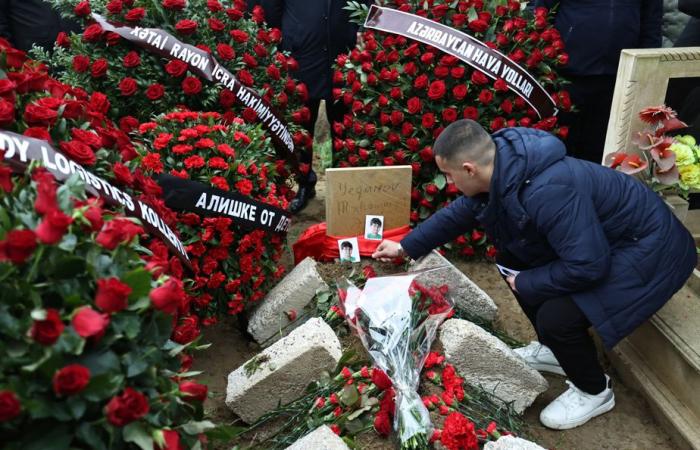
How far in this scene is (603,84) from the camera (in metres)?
3.92

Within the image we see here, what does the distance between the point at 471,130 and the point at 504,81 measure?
1.22 metres

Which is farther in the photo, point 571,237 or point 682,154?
point 682,154

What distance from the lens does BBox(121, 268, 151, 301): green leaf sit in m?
1.40

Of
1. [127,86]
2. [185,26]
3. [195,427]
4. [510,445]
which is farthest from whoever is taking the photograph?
[185,26]

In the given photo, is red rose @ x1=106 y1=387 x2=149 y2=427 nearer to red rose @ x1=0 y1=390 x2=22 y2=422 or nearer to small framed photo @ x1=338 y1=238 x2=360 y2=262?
red rose @ x1=0 y1=390 x2=22 y2=422

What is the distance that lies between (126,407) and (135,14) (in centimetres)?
269

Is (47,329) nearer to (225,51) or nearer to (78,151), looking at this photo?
(78,151)

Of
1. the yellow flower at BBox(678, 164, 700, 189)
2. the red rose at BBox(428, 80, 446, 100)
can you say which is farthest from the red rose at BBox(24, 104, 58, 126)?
the yellow flower at BBox(678, 164, 700, 189)

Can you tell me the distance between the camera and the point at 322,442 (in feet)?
6.94

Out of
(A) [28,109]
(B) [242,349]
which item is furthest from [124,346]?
(B) [242,349]

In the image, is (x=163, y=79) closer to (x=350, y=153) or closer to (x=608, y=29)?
(x=350, y=153)

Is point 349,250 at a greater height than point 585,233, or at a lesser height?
lesser

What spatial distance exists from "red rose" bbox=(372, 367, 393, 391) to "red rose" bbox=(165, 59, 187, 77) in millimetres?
1898

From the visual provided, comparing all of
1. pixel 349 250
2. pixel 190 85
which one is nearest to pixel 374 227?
pixel 349 250
